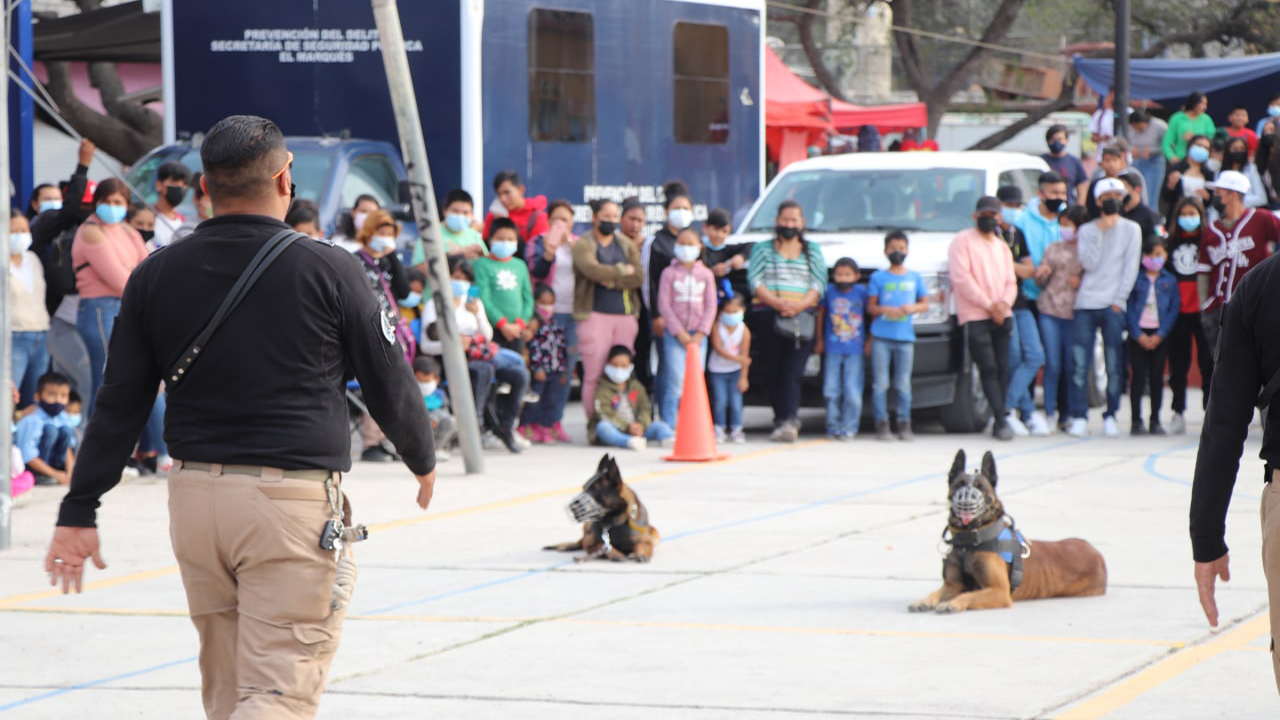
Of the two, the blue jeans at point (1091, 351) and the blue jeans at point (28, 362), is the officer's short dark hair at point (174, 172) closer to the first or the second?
the blue jeans at point (28, 362)

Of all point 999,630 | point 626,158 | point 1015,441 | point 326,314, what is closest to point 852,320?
point 1015,441

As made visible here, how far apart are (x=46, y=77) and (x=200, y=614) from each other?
23.2m

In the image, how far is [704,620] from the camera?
7367 millimetres

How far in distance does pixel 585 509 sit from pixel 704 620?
4.45 feet

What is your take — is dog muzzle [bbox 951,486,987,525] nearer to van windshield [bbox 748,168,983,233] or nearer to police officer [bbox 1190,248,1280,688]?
police officer [bbox 1190,248,1280,688]

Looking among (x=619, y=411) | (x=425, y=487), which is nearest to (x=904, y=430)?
(x=619, y=411)

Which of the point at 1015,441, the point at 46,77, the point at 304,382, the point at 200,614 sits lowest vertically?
the point at 1015,441

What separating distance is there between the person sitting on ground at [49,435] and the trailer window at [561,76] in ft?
17.9

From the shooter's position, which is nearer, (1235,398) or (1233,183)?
(1235,398)

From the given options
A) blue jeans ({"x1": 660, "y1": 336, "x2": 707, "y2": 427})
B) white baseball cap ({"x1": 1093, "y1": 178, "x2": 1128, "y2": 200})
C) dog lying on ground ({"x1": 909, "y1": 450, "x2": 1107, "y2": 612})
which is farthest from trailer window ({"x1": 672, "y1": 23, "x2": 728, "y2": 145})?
dog lying on ground ({"x1": 909, "y1": 450, "x2": 1107, "y2": 612})

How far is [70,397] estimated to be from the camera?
11.9 m

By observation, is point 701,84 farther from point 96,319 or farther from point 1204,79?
point 1204,79

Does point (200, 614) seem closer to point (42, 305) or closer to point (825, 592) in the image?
point (825, 592)

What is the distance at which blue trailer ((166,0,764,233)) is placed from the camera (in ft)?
49.6
